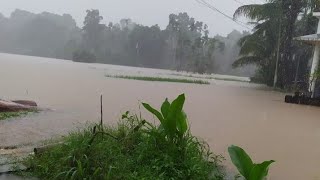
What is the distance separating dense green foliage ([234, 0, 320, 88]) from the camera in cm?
2283

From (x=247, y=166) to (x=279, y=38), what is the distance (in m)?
20.7

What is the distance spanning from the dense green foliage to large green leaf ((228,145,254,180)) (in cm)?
2022

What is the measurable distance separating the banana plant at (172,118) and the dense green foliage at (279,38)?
780 inches

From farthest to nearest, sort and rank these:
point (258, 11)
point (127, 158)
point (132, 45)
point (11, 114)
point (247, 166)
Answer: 1. point (132, 45)
2. point (258, 11)
3. point (11, 114)
4. point (127, 158)
5. point (247, 166)

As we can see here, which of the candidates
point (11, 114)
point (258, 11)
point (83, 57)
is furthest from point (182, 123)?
point (83, 57)

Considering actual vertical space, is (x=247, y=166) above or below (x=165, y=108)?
below

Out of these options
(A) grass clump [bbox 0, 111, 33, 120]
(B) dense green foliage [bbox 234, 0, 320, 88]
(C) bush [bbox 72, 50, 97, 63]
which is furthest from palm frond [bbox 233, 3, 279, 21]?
(C) bush [bbox 72, 50, 97, 63]

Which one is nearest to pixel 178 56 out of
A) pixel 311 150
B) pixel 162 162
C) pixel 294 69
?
pixel 294 69

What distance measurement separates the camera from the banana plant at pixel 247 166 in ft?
10.7

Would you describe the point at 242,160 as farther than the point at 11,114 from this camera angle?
No

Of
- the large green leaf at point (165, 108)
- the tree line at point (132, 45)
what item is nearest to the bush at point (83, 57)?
the tree line at point (132, 45)

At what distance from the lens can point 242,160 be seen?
3.39 metres

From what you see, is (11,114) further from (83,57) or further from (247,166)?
(83,57)

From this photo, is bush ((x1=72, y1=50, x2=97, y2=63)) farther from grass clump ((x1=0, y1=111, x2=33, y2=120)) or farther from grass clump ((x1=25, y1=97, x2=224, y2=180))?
grass clump ((x1=25, y1=97, x2=224, y2=180))
